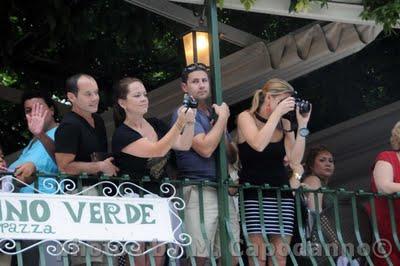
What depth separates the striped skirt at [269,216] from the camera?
6969 millimetres

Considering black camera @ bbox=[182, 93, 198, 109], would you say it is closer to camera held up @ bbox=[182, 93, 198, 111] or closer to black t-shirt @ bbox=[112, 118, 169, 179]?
camera held up @ bbox=[182, 93, 198, 111]

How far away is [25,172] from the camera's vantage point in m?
6.26

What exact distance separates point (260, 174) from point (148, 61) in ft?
12.0

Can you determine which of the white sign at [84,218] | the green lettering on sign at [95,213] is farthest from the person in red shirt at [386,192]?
the green lettering on sign at [95,213]

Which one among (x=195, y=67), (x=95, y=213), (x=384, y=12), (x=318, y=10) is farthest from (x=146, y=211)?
(x=384, y=12)

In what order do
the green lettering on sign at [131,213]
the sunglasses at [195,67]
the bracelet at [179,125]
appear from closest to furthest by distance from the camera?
the bracelet at [179,125] → the green lettering on sign at [131,213] → the sunglasses at [195,67]

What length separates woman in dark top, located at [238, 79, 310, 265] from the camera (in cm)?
695

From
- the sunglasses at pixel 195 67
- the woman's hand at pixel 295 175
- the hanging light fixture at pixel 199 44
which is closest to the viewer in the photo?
the sunglasses at pixel 195 67

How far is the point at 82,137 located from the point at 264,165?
1366 mm

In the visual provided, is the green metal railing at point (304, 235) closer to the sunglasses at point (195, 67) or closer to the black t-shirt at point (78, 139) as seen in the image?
the black t-shirt at point (78, 139)

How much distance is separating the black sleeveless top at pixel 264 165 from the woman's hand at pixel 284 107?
0.27 metres

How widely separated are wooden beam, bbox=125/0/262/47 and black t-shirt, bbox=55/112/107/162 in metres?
2.04

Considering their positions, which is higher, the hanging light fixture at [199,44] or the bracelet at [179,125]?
the hanging light fixture at [199,44]

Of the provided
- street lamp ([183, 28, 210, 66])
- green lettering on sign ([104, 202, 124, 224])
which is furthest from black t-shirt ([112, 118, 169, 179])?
street lamp ([183, 28, 210, 66])
